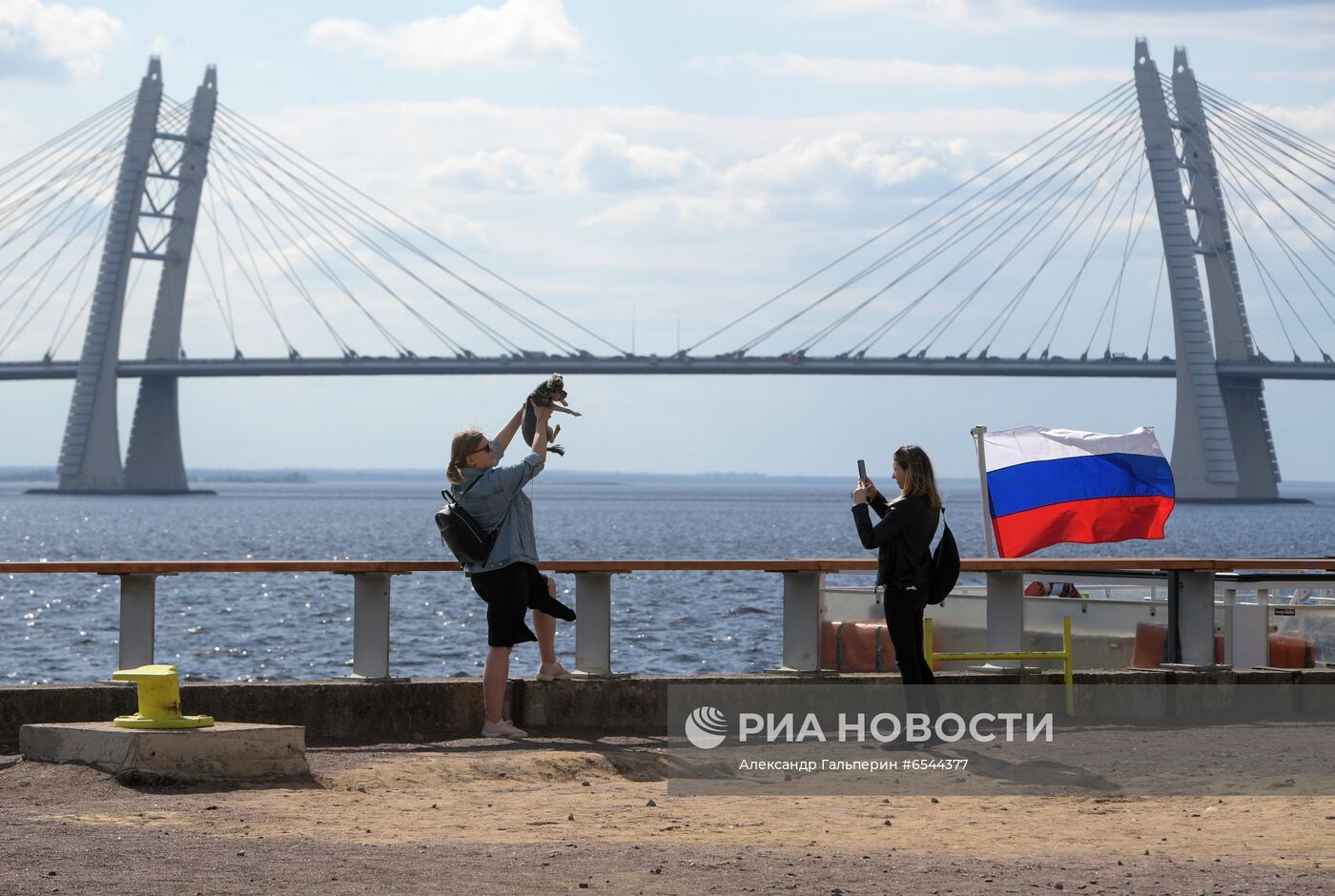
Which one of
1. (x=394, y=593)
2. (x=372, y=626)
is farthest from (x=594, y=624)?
(x=394, y=593)

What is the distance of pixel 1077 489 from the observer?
45.7 feet

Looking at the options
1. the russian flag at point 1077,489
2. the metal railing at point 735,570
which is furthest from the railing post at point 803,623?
the russian flag at point 1077,489

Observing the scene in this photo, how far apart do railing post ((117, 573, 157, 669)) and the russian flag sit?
7065mm

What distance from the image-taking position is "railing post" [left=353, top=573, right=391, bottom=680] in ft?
28.7

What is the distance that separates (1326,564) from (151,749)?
20.7 ft

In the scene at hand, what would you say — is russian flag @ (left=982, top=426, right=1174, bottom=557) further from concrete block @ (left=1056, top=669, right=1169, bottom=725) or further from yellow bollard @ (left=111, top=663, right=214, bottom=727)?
yellow bollard @ (left=111, top=663, right=214, bottom=727)

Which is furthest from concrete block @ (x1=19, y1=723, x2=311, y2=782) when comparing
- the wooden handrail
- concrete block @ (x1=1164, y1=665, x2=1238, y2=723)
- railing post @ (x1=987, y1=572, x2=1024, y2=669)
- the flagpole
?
the flagpole

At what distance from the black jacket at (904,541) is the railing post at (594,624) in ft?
4.37

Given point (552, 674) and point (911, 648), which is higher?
point (911, 648)

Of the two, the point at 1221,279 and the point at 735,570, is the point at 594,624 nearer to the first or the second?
the point at 735,570

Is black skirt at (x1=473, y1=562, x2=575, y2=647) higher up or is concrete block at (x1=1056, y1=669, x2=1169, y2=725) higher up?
black skirt at (x1=473, y1=562, x2=575, y2=647)

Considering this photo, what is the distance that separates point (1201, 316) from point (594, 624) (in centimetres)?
7380

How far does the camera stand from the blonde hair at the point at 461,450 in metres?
8.27

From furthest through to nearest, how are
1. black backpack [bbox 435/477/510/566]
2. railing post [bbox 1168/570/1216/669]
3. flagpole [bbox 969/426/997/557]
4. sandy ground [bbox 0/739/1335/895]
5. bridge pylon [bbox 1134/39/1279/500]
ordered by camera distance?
bridge pylon [bbox 1134/39/1279/500], flagpole [bbox 969/426/997/557], railing post [bbox 1168/570/1216/669], black backpack [bbox 435/477/510/566], sandy ground [bbox 0/739/1335/895]
